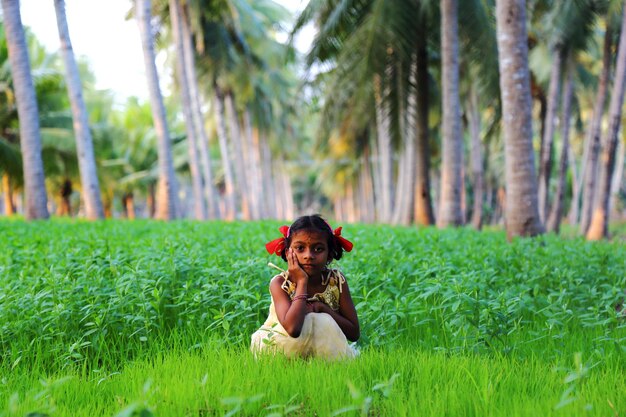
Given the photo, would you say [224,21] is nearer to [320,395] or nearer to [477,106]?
[477,106]

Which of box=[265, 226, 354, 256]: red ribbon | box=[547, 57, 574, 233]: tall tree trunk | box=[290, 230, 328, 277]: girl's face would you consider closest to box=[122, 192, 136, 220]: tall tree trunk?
box=[547, 57, 574, 233]: tall tree trunk

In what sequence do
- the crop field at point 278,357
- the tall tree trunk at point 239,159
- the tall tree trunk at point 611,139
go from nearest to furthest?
the crop field at point 278,357, the tall tree trunk at point 611,139, the tall tree trunk at point 239,159

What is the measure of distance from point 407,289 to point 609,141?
486 inches

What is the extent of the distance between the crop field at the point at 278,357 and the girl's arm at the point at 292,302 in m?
0.22

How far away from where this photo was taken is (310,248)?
3191 millimetres

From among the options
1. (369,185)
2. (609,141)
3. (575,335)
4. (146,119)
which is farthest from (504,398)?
(146,119)

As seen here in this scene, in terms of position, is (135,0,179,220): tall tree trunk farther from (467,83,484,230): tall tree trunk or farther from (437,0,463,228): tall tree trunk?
(467,83,484,230): tall tree trunk

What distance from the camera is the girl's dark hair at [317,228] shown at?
3207 mm

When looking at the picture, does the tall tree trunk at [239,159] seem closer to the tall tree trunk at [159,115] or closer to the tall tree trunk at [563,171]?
the tall tree trunk at [159,115]

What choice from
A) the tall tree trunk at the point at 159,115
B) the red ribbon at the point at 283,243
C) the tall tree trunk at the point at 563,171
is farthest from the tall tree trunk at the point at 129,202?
the red ribbon at the point at 283,243

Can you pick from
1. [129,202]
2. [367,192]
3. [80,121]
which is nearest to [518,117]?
[80,121]

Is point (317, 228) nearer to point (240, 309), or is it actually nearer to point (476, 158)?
point (240, 309)

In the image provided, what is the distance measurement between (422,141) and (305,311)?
43.9 feet

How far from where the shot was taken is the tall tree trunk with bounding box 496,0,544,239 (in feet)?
29.4
